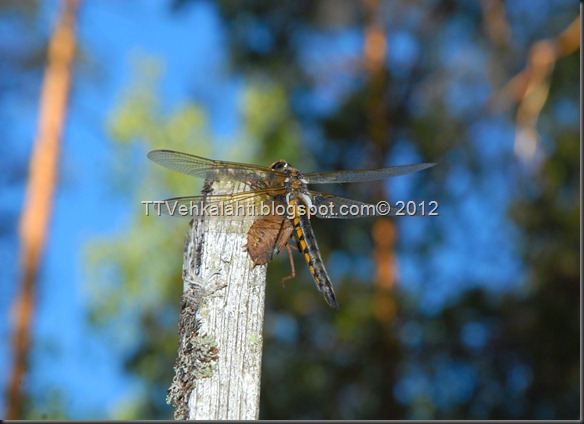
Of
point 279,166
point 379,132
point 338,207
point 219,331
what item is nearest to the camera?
point 219,331

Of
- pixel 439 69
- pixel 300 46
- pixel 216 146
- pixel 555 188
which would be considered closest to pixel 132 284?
pixel 216 146

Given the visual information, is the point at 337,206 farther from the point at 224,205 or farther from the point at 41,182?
the point at 41,182

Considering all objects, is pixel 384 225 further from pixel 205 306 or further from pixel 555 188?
pixel 205 306

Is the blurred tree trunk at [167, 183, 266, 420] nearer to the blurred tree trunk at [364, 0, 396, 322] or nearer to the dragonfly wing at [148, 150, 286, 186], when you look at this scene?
the dragonfly wing at [148, 150, 286, 186]

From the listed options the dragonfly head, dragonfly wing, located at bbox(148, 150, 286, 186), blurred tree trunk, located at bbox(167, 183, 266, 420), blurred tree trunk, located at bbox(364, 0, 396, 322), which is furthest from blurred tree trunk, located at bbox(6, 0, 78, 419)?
blurred tree trunk, located at bbox(167, 183, 266, 420)

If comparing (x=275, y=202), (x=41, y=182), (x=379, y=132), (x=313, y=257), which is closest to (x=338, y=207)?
(x=313, y=257)

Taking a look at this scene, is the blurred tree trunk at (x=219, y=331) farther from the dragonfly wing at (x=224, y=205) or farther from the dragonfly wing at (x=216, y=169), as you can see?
the dragonfly wing at (x=216, y=169)

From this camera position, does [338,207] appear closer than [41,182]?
Yes
